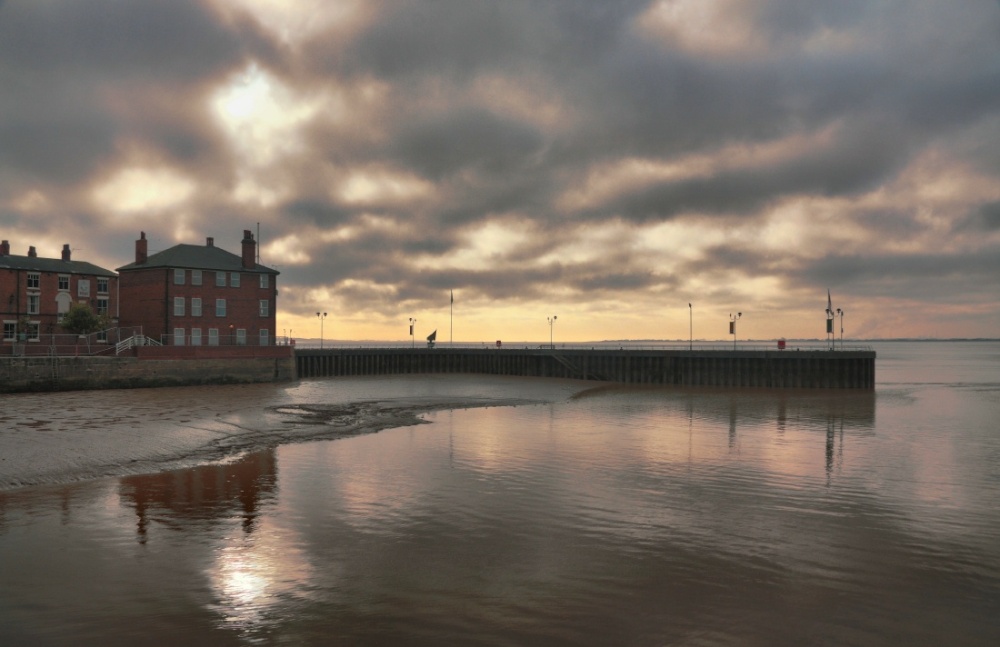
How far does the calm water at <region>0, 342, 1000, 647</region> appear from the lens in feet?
31.8

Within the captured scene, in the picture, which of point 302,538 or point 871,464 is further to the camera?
point 871,464

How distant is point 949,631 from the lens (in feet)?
31.3

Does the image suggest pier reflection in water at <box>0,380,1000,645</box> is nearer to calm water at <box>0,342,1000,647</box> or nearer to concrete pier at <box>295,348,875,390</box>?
calm water at <box>0,342,1000,647</box>

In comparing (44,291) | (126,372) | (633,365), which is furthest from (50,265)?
(633,365)

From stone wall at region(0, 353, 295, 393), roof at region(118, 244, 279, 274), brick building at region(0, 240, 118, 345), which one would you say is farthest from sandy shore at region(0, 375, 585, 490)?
brick building at region(0, 240, 118, 345)

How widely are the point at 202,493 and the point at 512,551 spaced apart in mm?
9833

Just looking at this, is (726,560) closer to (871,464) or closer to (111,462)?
(871,464)

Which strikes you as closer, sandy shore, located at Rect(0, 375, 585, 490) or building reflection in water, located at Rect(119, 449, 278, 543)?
building reflection in water, located at Rect(119, 449, 278, 543)

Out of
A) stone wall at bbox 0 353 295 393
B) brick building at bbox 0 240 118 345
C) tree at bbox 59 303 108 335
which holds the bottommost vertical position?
stone wall at bbox 0 353 295 393

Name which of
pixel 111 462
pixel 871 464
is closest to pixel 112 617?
pixel 111 462

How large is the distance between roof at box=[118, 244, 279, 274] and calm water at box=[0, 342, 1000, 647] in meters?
40.6

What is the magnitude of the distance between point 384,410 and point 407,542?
25703mm

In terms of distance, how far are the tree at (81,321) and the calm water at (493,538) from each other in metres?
37.2

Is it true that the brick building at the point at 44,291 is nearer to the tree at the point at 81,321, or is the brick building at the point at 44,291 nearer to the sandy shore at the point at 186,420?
the tree at the point at 81,321
